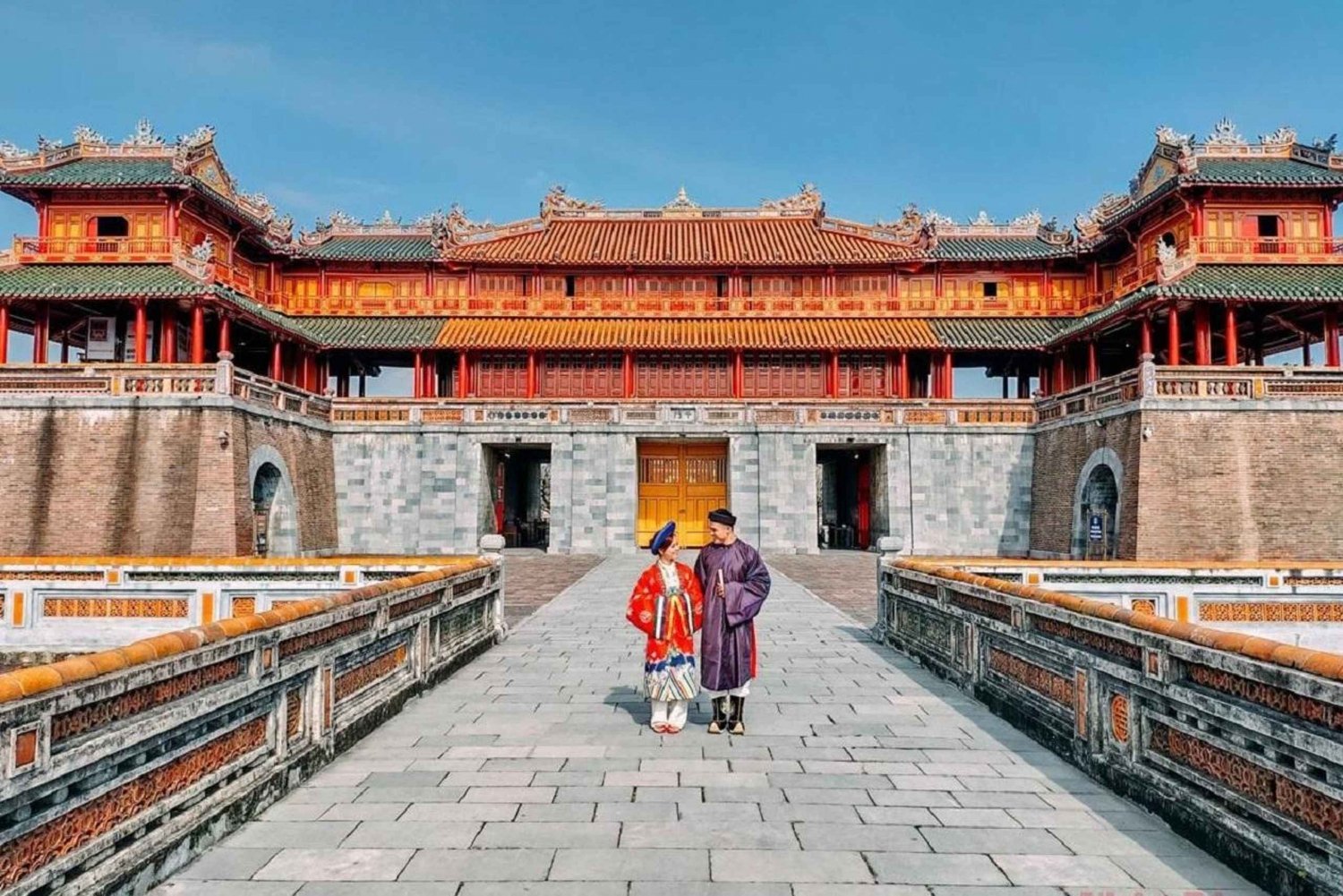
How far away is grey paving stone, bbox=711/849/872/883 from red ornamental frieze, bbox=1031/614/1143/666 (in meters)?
→ 2.01

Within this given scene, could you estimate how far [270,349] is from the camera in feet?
92.3

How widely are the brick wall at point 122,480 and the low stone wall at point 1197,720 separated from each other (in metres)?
Answer: 17.8

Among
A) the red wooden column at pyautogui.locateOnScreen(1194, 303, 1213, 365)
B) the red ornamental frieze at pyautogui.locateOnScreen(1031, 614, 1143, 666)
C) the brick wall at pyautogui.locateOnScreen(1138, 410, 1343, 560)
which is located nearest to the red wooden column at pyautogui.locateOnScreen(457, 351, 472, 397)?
the brick wall at pyautogui.locateOnScreen(1138, 410, 1343, 560)

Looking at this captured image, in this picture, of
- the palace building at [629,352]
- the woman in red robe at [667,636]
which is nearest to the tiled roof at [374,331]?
the palace building at [629,352]

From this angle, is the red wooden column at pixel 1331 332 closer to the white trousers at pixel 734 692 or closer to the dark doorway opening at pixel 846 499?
the dark doorway opening at pixel 846 499

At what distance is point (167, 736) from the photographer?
12.5ft

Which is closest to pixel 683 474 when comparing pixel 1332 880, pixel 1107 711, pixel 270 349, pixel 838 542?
pixel 838 542

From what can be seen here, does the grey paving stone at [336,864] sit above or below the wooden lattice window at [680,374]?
below

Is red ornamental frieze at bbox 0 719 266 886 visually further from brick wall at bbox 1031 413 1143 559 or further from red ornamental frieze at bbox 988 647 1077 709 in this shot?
brick wall at bbox 1031 413 1143 559

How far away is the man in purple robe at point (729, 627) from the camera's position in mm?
6137

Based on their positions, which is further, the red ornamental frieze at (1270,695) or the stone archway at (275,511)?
the stone archway at (275,511)

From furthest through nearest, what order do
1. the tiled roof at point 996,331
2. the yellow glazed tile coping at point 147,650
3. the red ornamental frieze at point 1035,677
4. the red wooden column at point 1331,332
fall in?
the tiled roof at point 996,331 → the red wooden column at point 1331,332 → the red ornamental frieze at point 1035,677 → the yellow glazed tile coping at point 147,650

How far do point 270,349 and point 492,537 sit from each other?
65.3ft

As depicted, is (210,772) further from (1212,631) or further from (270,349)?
(270,349)
